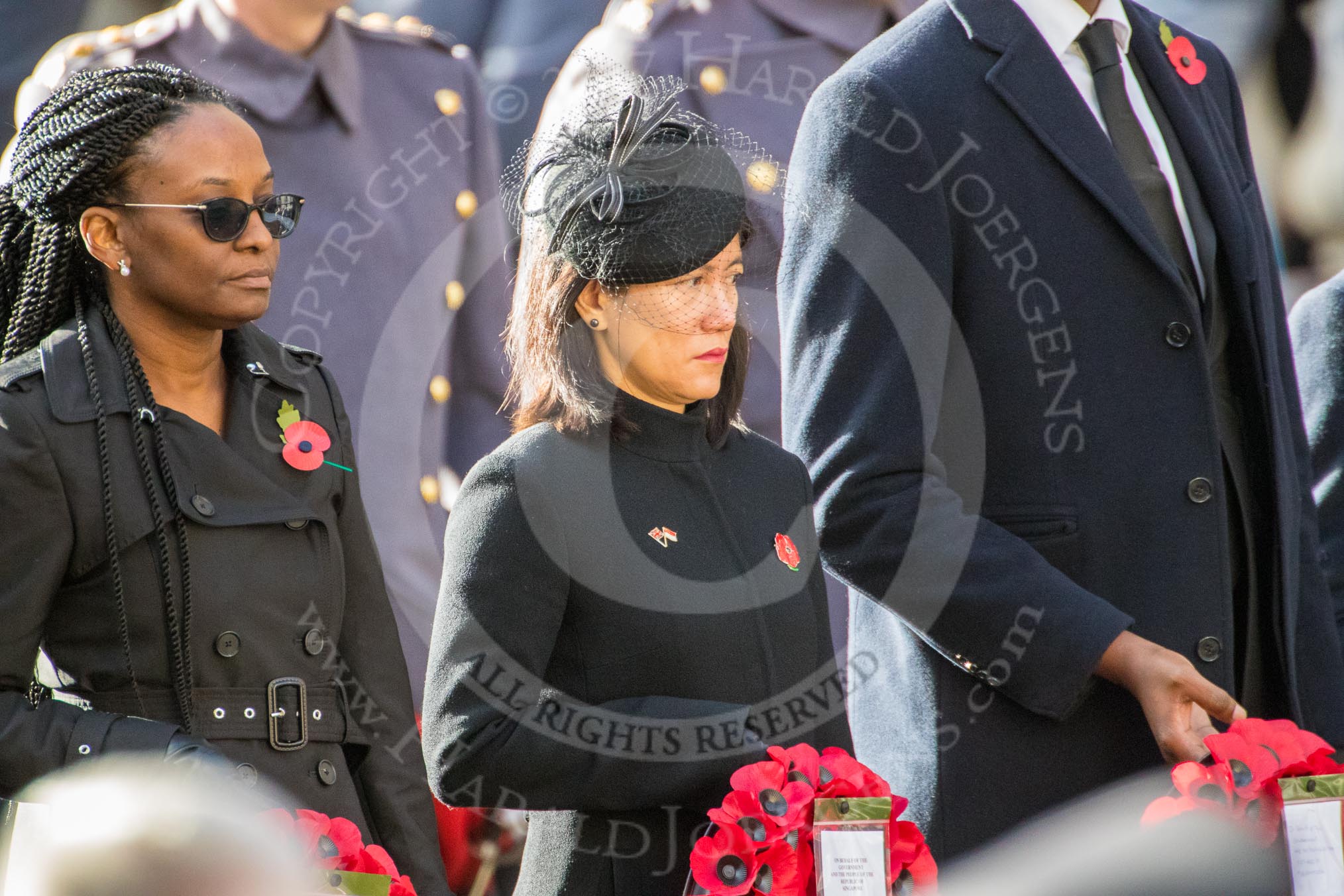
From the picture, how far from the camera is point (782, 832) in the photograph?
1.97 meters

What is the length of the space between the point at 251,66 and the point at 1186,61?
1.74m

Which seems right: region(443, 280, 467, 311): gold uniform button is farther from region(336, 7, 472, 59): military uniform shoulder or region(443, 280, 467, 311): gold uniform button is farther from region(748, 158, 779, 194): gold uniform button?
region(748, 158, 779, 194): gold uniform button

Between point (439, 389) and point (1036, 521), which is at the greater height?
point (439, 389)

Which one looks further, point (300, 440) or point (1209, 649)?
point (300, 440)

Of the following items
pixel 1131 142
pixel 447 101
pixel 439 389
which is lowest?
pixel 439 389

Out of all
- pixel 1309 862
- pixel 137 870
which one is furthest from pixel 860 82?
pixel 137 870

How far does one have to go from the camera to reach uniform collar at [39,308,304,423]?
226 centimetres

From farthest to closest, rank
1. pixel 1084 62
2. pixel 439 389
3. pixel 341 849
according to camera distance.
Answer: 1. pixel 439 389
2. pixel 1084 62
3. pixel 341 849

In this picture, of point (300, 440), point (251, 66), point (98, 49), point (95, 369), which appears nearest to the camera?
point (95, 369)

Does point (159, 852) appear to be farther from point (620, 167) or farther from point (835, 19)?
point (835, 19)

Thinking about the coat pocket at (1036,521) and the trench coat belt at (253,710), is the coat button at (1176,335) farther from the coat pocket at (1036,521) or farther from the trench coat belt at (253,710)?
the trench coat belt at (253,710)

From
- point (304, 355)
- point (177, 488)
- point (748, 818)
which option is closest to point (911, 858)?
point (748, 818)

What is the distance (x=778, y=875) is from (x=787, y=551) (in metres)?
0.55

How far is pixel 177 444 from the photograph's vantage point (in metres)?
2.34
